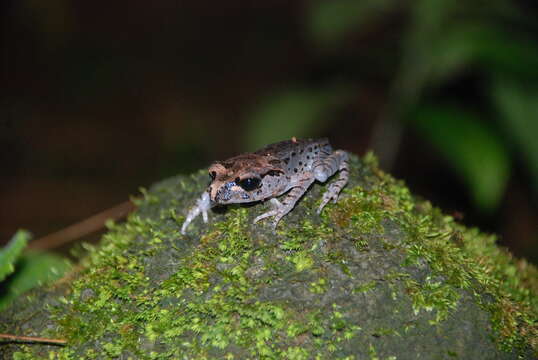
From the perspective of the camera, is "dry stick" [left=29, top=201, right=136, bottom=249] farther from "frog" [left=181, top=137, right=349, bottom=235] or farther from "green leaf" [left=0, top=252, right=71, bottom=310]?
"frog" [left=181, top=137, right=349, bottom=235]

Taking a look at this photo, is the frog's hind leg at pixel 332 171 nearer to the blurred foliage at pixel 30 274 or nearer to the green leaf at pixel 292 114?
the green leaf at pixel 292 114

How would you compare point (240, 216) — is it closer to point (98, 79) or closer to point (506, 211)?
point (506, 211)

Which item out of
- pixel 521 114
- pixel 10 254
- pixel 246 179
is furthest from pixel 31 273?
pixel 521 114

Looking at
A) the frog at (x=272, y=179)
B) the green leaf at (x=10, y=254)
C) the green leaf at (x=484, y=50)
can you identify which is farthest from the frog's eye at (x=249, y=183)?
the green leaf at (x=484, y=50)

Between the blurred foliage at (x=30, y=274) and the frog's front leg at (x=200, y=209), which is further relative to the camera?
the blurred foliage at (x=30, y=274)

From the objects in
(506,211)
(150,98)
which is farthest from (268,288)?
(150,98)

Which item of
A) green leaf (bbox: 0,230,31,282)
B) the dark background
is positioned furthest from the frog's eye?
the dark background

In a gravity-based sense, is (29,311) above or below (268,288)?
above
